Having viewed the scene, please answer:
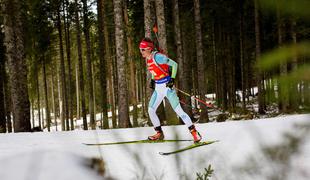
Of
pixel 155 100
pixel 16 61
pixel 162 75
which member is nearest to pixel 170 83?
pixel 162 75

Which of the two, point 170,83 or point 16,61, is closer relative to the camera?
point 170,83

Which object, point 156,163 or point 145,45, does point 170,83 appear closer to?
point 145,45

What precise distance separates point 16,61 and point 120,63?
3384 millimetres

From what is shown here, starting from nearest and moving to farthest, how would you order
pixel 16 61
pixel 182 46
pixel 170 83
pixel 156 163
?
pixel 156 163 → pixel 170 83 → pixel 16 61 → pixel 182 46

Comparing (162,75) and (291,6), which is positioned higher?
(162,75)

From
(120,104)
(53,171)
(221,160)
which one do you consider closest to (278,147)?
(53,171)

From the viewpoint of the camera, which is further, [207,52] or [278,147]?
[207,52]

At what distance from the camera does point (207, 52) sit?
28141 millimetres

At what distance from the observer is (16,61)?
10.7 metres

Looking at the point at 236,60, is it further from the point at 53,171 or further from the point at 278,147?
the point at 278,147

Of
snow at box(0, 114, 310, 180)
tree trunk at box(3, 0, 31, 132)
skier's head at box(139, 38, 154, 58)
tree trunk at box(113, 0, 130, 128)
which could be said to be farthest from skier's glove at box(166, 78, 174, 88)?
tree trunk at box(3, 0, 31, 132)

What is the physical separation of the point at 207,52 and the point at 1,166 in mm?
25592

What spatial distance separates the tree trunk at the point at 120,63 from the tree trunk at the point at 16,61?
310 centimetres

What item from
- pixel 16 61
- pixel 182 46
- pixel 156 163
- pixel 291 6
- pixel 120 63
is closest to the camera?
pixel 291 6
